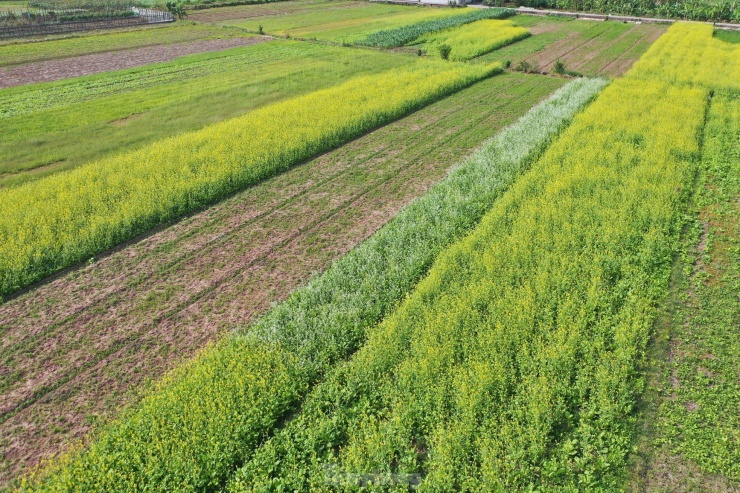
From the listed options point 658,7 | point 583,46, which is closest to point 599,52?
point 583,46

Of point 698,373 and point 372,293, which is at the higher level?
point 372,293

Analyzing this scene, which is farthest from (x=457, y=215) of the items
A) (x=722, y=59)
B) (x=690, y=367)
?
(x=722, y=59)

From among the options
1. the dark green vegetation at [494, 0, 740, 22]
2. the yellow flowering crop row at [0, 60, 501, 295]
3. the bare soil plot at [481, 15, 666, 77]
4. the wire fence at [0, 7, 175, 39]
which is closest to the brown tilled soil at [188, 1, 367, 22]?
the wire fence at [0, 7, 175, 39]

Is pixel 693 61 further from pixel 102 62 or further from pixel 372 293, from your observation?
pixel 102 62

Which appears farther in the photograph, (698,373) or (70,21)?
(70,21)

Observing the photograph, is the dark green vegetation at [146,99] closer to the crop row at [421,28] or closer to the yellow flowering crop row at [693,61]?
the crop row at [421,28]

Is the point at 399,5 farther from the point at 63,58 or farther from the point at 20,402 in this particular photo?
the point at 20,402
